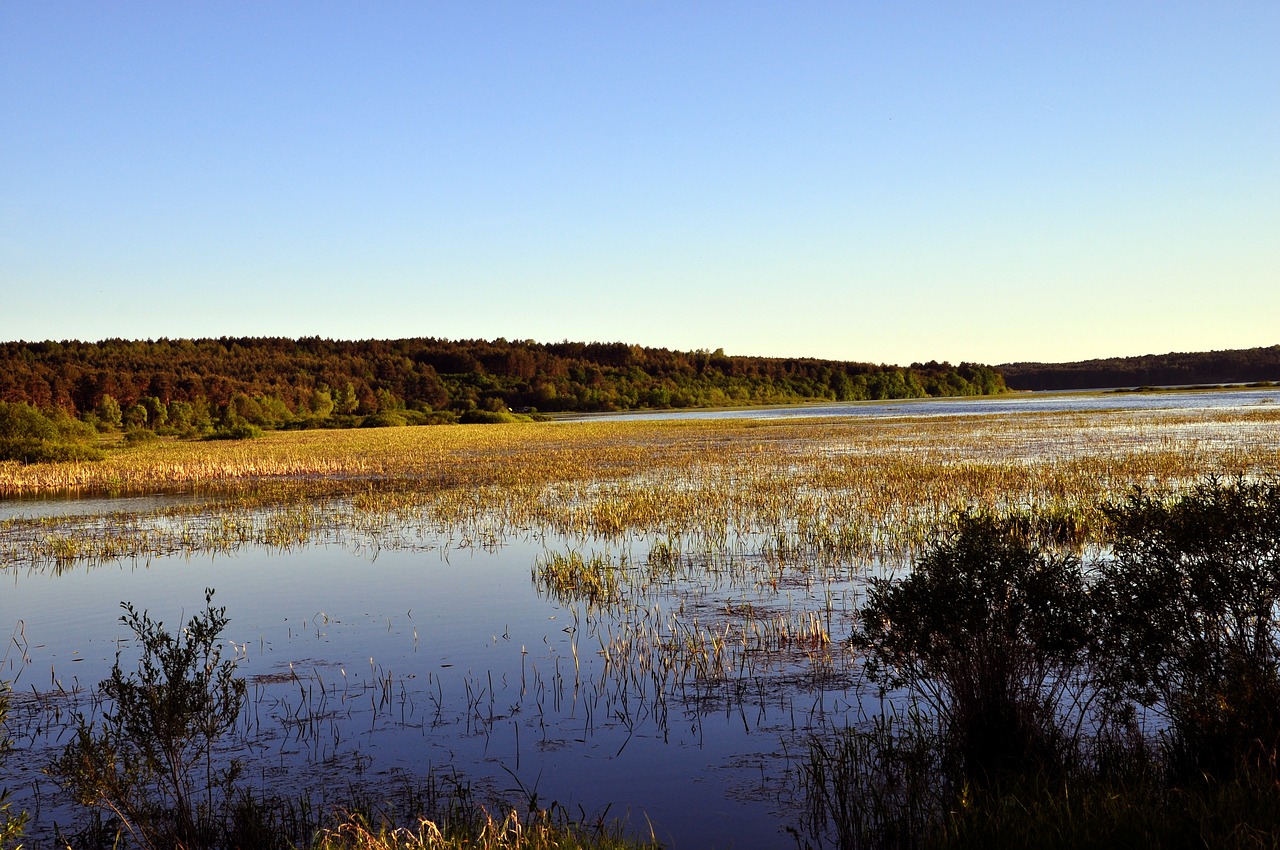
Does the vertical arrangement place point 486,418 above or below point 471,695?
above

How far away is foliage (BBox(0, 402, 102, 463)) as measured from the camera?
1818 inches

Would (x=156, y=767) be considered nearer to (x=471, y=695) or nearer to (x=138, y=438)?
(x=471, y=695)

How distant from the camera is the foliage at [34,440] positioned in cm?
4619

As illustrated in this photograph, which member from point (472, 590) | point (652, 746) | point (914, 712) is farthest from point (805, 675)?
point (472, 590)

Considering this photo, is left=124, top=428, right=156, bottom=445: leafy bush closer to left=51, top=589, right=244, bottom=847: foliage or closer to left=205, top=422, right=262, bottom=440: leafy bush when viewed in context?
left=205, top=422, right=262, bottom=440: leafy bush

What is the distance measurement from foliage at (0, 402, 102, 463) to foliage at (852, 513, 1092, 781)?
48063mm

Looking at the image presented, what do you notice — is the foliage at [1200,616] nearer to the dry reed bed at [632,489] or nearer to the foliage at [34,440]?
the dry reed bed at [632,489]

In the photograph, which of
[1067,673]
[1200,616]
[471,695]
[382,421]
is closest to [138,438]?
[382,421]

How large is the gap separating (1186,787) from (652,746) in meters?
4.03

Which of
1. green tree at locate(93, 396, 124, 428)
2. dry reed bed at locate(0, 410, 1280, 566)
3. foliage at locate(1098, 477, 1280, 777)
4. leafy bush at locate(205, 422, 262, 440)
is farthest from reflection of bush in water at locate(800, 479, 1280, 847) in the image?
green tree at locate(93, 396, 124, 428)

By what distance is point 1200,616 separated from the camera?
755 centimetres

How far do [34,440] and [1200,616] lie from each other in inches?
2034

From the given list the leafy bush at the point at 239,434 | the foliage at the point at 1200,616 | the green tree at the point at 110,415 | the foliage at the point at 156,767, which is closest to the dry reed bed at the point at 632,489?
the foliage at the point at 1200,616

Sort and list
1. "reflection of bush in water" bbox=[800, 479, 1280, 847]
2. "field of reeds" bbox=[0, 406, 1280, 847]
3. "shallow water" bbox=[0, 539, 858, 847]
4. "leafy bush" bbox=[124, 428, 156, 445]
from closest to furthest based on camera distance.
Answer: "reflection of bush in water" bbox=[800, 479, 1280, 847], "shallow water" bbox=[0, 539, 858, 847], "field of reeds" bbox=[0, 406, 1280, 847], "leafy bush" bbox=[124, 428, 156, 445]
